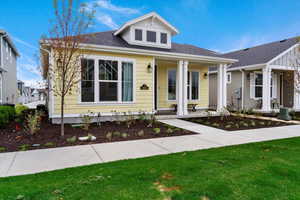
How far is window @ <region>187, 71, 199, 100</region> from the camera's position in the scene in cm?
1123

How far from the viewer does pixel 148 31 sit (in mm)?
9312

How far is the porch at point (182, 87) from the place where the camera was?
30.3ft

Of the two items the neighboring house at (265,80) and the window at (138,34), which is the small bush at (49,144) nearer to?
the window at (138,34)

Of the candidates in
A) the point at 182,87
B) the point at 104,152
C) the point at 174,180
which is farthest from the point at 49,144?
the point at 182,87

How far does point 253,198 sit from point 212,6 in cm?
1512

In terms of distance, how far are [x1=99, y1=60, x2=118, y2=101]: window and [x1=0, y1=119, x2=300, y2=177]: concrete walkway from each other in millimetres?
3493

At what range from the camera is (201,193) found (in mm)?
2320

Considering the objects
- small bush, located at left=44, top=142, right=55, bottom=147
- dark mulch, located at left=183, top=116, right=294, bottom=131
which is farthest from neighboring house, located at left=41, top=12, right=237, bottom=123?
small bush, located at left=44, top=142, right=55, bottom=147

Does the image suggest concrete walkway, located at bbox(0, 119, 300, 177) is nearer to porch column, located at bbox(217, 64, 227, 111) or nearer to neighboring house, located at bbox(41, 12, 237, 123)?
neighboring house, located at bbox(41, 12, 237, 123)

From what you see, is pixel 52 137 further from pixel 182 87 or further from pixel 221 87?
pixel 221 87

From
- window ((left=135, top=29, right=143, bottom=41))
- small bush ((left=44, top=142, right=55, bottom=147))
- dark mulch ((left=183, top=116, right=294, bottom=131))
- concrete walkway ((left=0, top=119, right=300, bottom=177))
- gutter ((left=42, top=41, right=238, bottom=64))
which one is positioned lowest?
concrete walkway ((left=0, top=119, right=300, bottom=177))

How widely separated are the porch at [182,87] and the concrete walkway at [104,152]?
3878 mm

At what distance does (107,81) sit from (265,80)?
31.5ft

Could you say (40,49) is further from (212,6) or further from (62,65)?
(212,6)
